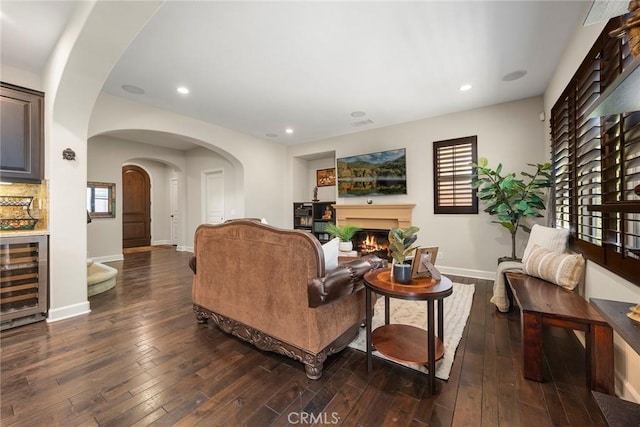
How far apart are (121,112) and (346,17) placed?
11.2 ft

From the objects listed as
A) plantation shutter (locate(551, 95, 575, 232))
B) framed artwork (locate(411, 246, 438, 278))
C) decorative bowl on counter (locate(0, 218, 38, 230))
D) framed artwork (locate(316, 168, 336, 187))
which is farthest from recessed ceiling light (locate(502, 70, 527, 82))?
decorative bowl on counter (locate(0, 218, 38, 230))

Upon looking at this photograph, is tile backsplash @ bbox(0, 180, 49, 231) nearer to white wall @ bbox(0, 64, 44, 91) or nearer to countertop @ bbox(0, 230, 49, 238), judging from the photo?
countertop @ bbox(0, 230, 49, 238)

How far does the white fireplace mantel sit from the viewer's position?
15.5 ft

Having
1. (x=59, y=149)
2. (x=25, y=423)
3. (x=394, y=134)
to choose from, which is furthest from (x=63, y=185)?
(x=394, y=134)

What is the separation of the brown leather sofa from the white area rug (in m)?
0.50

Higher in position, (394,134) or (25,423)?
(394,134)

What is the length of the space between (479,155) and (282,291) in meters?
3.90

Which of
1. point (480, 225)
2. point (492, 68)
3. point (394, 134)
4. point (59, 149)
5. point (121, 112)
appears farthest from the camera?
point (394, 134)

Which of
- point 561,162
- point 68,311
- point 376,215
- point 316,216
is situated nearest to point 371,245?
point 376,215

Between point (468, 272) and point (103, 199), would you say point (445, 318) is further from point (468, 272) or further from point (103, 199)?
point (103, 199)

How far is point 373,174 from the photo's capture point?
200 inches

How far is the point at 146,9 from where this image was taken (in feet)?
5.99

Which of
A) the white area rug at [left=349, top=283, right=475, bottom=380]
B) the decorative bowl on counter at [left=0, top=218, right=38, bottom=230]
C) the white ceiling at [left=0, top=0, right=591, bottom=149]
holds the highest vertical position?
the white ceiling at [left=0, top=0, right=591, bottom=149]

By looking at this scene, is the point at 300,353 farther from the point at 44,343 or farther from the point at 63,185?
the point at 63,185
